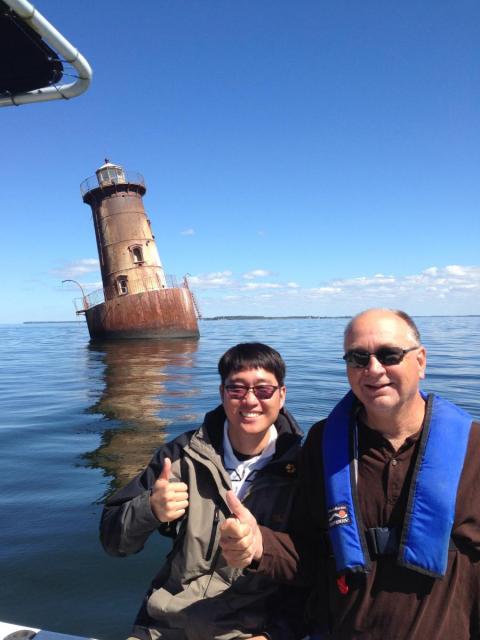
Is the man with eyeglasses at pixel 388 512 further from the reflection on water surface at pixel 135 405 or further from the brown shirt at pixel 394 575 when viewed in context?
the reflection on water surface at pixel 135 405

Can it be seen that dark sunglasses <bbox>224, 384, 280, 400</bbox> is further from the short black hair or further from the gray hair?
the gray hair

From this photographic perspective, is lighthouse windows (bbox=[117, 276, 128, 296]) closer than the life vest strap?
No

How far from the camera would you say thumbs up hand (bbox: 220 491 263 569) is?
1.83 metres

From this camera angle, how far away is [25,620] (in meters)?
2.89

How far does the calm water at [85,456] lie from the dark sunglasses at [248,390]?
71.8 inches

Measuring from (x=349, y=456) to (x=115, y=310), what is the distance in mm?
25111

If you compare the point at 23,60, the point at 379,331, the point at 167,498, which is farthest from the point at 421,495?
the point at 23,60

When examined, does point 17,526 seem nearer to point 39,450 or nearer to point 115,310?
point 39,450

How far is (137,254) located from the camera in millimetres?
26391

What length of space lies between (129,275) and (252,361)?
2480 centimetres

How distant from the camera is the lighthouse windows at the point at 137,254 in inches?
1031

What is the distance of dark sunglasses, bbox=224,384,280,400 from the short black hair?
0.08 metres

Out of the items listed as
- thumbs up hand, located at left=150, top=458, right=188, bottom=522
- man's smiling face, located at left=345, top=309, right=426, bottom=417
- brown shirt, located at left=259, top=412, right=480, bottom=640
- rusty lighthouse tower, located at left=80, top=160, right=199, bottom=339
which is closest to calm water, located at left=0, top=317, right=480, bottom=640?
thumbs up hand, located at left=150, top=458, right=188, bottom=522

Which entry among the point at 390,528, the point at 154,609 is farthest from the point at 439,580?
the point at 154,609
